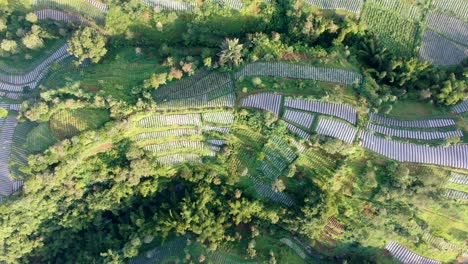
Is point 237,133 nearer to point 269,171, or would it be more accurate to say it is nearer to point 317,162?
point 269,171

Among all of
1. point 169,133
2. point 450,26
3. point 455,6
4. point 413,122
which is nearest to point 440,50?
point 450,26

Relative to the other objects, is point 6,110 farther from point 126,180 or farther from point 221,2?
point 221,2

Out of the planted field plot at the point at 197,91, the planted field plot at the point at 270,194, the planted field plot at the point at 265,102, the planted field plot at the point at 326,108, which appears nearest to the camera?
the planted field plot at the point at 326,108

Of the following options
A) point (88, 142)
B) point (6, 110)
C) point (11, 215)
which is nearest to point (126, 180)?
point (88, 142)

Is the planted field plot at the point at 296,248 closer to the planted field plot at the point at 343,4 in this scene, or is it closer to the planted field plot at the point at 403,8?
the planted field plot at the point at 343,4

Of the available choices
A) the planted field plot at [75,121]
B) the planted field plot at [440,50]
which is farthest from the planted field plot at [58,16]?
the planted field plot at [440,50]
